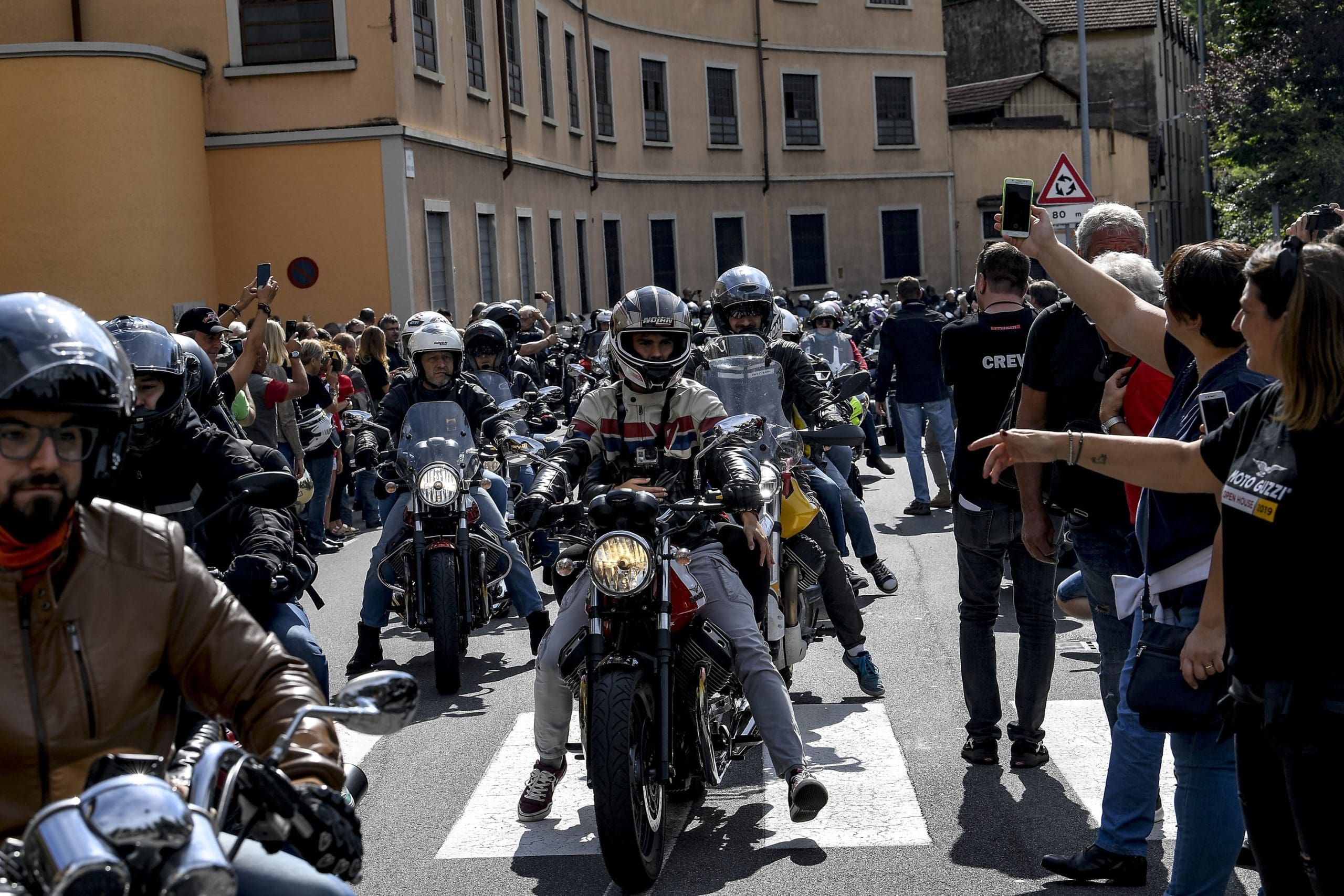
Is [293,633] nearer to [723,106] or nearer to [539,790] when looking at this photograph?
[539,790]

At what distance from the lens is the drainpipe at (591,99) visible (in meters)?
35.3

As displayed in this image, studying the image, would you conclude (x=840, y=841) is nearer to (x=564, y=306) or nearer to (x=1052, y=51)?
(x=564, y=306)

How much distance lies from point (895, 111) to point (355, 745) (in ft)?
134

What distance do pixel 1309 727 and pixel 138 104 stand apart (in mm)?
20099

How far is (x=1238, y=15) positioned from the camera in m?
39.8

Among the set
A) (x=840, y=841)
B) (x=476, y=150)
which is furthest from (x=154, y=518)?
(x=476, y=150)

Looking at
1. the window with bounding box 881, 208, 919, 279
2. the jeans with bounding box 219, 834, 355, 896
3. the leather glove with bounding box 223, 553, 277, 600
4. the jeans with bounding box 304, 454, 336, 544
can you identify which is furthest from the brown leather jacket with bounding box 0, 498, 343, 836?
the window with bounding box 881, 208, 919, 279

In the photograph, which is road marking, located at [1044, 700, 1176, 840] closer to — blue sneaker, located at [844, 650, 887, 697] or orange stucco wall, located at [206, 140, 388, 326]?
blue sneaker, located at [844, 650, 887, 697]

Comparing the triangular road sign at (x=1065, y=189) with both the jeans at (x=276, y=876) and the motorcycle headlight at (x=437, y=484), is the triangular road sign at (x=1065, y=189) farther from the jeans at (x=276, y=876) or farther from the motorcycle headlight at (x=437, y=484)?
the jeans at (x=276, y=876)

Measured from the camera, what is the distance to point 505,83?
1117 inches

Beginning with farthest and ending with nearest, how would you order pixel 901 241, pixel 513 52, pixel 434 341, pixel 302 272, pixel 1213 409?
1. pixel 901 241
2. pixel 513 52
3. pixel 302 272
4. pixel 434 341
5. pixel 1213 409

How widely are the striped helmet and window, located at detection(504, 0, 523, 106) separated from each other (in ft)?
76.9

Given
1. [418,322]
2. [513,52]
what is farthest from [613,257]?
[418,322]

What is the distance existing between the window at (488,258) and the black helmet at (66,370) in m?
24.9
